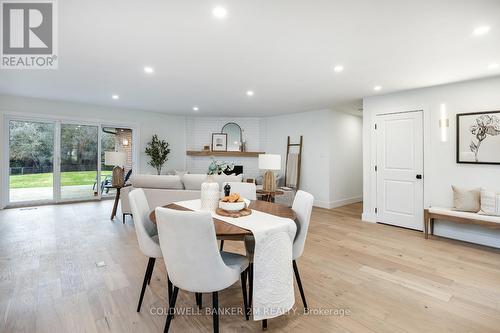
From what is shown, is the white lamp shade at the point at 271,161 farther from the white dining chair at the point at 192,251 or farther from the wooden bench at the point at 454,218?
the white dining chair at the point at 192,251

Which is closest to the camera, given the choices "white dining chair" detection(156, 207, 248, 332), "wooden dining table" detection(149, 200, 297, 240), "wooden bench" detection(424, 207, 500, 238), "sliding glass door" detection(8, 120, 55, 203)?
"white dining chair" detection(156, 207, 248, 332)

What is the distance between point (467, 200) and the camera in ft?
11.5

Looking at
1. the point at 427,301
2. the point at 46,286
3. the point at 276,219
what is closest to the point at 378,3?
the point at 276,219

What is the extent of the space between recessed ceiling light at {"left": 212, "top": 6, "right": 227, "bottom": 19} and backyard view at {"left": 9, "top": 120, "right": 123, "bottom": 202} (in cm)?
478

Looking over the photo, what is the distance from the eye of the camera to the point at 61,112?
5.79m

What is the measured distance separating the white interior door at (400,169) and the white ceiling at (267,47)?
0.66 meters

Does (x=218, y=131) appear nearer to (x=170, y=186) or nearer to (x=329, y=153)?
(x=329, y=153)

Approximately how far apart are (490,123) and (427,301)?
2955 millimetres

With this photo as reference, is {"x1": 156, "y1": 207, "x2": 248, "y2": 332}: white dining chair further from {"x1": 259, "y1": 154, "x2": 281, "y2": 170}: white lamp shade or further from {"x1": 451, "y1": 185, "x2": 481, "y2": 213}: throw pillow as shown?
{"x1": 451, "y1": 185, "x2": 481, "y2": 213}: throw pillow

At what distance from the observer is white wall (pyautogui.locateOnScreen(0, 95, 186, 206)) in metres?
5.34

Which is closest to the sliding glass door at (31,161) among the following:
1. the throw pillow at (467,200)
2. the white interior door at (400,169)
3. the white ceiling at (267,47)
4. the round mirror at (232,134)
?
the white ceiling at (267,47)

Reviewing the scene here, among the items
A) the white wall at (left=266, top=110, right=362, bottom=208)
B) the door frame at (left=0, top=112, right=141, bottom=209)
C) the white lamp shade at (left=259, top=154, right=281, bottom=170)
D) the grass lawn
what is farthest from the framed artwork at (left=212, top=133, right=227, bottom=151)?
the white lamp shade at (left=259, top=154, right=281, bottom=170)

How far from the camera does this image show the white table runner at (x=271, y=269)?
5.27 feet

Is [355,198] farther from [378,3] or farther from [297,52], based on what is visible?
[378,3]
